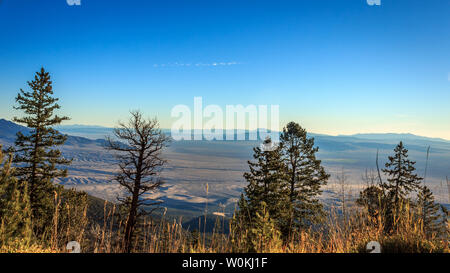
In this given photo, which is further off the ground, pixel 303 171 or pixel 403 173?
pixel 303 171

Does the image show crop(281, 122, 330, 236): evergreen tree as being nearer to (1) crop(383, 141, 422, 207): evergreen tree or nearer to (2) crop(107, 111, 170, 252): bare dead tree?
(1) crop(383, 141, 422, 207): evergreen tree

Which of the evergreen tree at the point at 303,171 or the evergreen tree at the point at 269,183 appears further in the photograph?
the evergreen tree at the point at 303,171

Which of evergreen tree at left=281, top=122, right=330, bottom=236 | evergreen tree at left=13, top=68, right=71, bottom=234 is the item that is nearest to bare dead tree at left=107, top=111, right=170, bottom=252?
evergreen tree at left=13, top=68, right=71, bottom=234

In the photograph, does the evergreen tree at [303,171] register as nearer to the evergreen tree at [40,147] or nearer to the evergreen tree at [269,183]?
the evergreen tree at [269,183]

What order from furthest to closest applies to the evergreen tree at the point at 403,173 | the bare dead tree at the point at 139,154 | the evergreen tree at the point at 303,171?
the evergreen tree at the point at 403,173
the evergreen tree at the point at 303,171
the bare dead tree at the point at 139,154

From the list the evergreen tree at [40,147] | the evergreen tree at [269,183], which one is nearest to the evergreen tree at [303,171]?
the evergreen tree at [269,183]

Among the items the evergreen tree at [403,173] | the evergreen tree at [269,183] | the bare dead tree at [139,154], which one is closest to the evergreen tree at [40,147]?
the bare dead tree at [139,154]

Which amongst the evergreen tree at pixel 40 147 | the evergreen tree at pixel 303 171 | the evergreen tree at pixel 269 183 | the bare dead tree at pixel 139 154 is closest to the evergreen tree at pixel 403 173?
the evergreen tree at pixel 303 171

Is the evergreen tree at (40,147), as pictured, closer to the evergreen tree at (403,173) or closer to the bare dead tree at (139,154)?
the bare dead tree at (139,154)

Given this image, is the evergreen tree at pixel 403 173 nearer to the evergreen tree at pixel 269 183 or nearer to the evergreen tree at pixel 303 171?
the evergreen tree at pixel 303 171

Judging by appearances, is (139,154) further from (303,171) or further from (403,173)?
(403,173)

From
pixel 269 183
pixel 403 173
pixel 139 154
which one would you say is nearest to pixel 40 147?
pixel 139 154

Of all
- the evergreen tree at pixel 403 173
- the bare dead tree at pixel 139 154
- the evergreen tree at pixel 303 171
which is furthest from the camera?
the evergreen tree at pixel 403 173
